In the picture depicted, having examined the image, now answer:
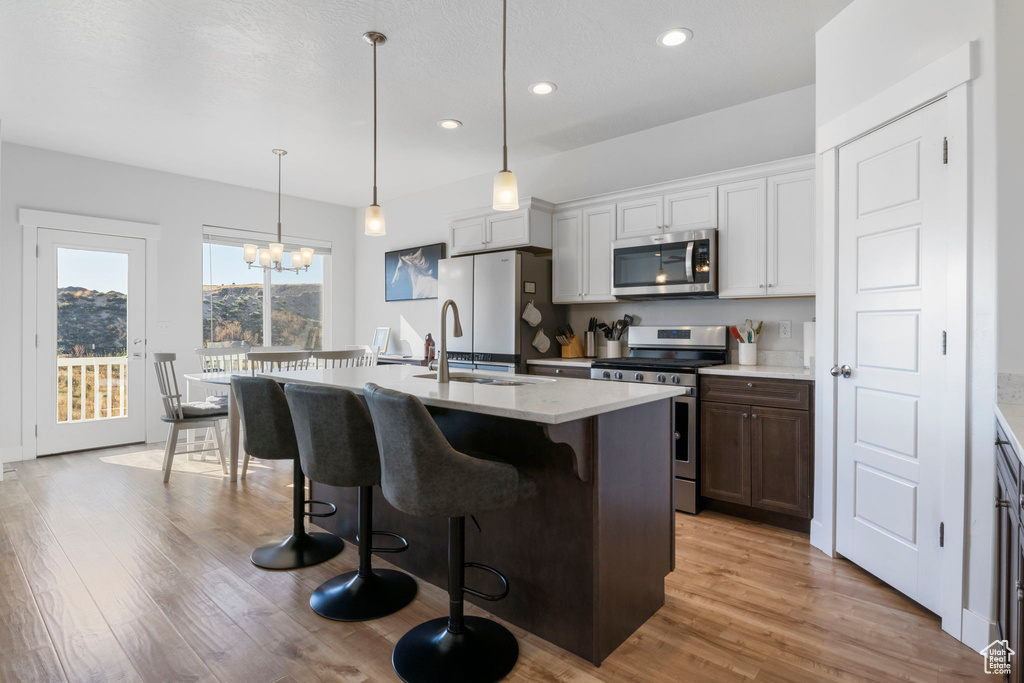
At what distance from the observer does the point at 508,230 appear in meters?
4.36

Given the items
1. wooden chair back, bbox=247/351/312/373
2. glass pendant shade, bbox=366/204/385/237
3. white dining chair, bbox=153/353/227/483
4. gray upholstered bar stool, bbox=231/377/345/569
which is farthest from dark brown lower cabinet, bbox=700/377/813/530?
white dining chair, bbox=153/353/227/483

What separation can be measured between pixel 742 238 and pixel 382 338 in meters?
4.19

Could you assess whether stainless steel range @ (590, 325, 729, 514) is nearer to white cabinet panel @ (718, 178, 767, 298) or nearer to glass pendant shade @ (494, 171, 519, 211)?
white cabinet panel @ (718, 178, 767, 298)

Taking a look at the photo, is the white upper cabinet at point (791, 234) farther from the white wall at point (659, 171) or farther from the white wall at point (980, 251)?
the white wall at point (980, 251)

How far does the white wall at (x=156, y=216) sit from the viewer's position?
441 cm

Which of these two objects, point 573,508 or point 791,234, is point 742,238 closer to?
point 791,234

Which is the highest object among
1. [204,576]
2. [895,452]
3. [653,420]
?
[653,420]

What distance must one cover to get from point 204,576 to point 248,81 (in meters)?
2.81

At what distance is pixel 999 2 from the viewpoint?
1828 mm

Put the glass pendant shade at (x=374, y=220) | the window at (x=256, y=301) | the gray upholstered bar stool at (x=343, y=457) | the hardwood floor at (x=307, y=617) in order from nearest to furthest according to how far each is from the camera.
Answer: the hardwood floor at (x=307, y=617) < the gray upholstered bar stool at (x=343, y=457) < the glass pendant shade at (x=374, y=220) < the window at (x=256, y=301)

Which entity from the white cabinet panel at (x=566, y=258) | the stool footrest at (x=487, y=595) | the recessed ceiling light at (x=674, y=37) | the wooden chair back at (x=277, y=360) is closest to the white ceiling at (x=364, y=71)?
the recessed ceiling light at (x=674, y=37)

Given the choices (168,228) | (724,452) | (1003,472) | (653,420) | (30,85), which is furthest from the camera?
(168,228)

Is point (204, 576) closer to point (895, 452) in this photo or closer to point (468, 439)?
point (468, 439)

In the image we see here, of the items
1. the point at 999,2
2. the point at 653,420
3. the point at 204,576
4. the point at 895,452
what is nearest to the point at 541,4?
the point at 999,2
